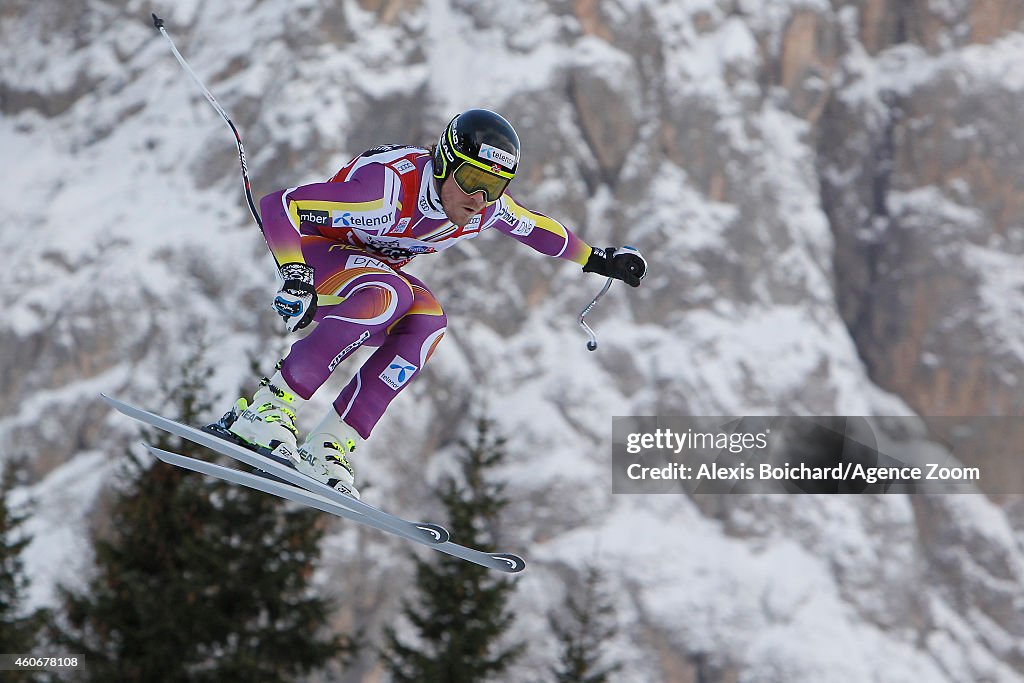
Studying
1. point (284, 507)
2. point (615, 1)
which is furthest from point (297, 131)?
point (284, 507)

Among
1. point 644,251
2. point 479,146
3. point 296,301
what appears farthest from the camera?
point 644,251

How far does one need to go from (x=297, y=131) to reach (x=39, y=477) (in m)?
24.6

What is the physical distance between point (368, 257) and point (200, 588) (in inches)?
320

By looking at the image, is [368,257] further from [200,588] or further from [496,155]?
[200,588]

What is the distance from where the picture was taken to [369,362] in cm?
724

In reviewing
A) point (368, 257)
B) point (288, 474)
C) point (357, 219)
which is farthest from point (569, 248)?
point (288, 474)

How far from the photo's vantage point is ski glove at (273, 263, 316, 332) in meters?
6.09

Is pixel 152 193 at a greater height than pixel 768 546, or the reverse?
pixel 152 193

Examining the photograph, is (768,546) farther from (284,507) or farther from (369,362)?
(369,362)

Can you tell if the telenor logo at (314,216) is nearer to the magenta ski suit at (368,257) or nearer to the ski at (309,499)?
the magenta ski suit at (368,257)

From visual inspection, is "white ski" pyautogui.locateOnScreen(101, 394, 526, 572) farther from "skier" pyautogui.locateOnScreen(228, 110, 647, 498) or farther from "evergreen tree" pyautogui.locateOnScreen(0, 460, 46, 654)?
"evergreen tree" pyautogui.locateOnScreen(0, 460, 46, 654)

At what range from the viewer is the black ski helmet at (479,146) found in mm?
6520

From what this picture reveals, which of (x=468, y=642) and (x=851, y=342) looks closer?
(x=468, y=642)

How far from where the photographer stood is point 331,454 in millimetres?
6984
